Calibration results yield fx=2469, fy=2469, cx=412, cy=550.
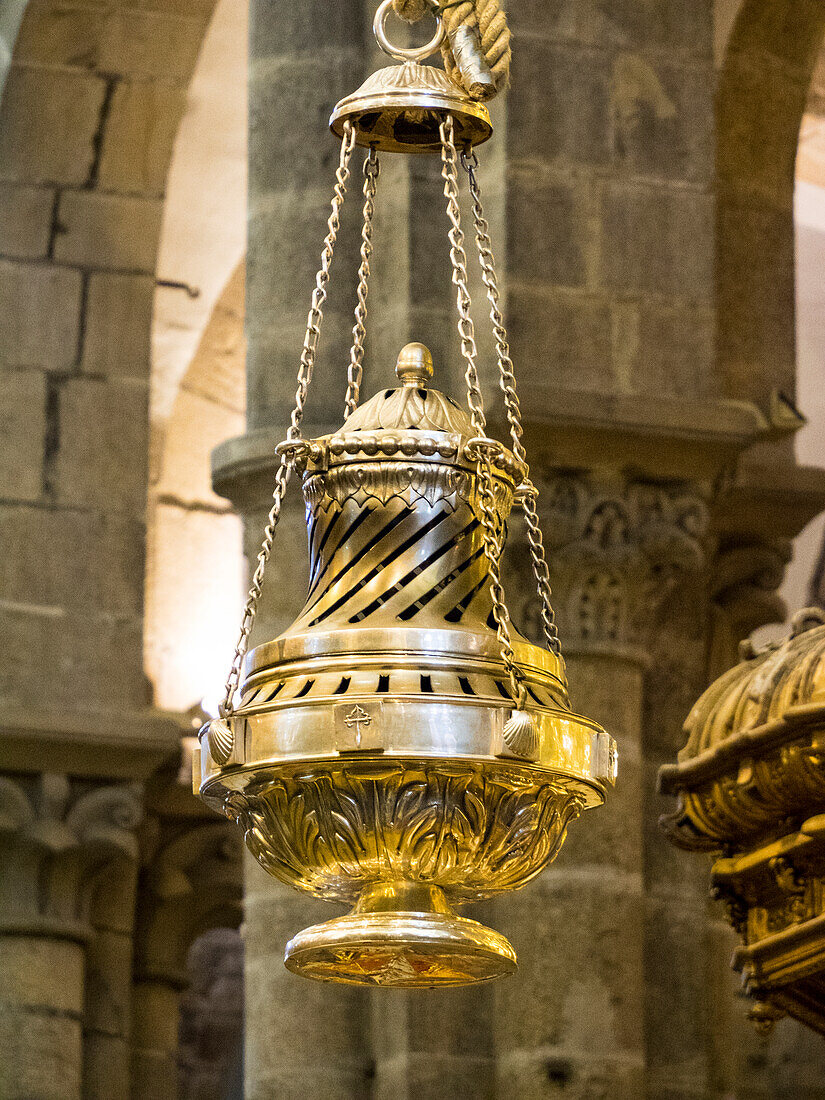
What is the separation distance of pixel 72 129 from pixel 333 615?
598 cm

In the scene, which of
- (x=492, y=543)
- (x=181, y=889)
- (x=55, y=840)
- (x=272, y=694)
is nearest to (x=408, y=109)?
(x=492, y=543)

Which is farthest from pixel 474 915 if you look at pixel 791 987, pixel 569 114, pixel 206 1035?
pixel 206 1035

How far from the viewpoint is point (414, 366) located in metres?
2.56

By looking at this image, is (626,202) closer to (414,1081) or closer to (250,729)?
(414,1081)

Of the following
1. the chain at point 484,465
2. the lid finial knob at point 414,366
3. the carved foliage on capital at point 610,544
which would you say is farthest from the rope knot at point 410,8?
the carved foliage on capital at point 610,544

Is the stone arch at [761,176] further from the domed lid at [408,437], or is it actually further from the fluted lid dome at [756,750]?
the domed lid at [408,437]

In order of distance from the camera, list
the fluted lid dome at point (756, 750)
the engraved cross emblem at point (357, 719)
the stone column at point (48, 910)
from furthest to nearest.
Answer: the stone column at point (48, 910) < the fluted lid dome at point (756, 750) < the engraved cross emblem at point (357, 719)

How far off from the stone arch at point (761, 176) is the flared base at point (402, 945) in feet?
13.5

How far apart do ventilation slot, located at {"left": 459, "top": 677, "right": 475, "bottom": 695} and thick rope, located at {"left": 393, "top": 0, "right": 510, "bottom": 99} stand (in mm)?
660

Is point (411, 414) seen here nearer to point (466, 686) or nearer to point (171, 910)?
point (466, 686)

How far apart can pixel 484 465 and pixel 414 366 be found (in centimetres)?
19

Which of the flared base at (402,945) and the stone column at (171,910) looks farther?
the stone column at (171,910)

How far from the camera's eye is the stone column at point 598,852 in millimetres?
4980

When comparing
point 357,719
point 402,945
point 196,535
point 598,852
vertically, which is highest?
point 196,535
